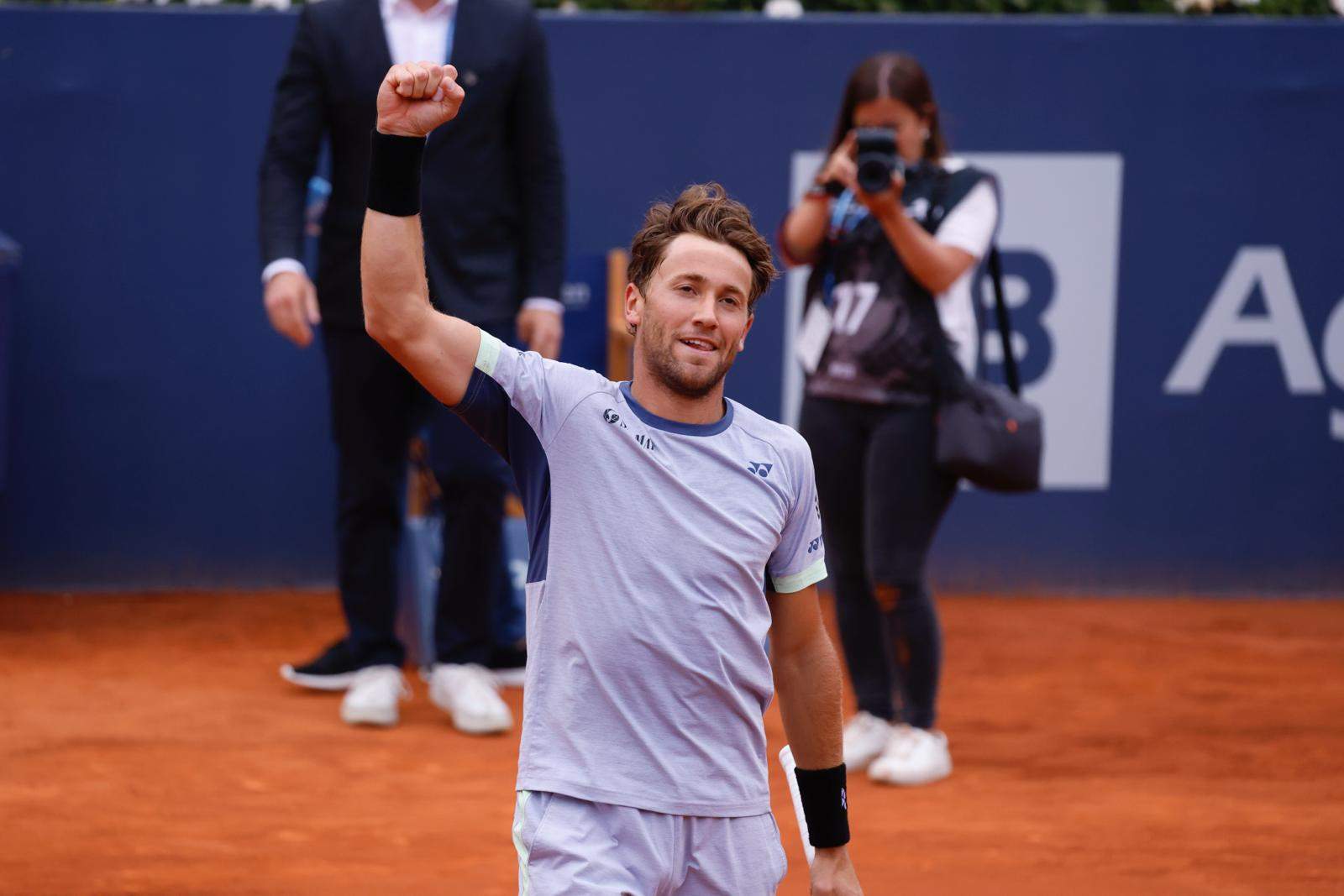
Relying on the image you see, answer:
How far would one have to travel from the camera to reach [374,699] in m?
5.61

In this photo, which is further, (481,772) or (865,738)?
(865,738)

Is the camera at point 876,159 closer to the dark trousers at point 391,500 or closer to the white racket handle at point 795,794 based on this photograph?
the dark trousers at point 391,500

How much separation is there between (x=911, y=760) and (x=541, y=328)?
67.3 inches

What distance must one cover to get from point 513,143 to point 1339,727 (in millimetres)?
3357

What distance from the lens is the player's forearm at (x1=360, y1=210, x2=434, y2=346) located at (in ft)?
8.86

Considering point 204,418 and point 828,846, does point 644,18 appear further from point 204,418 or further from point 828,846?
point 828,846

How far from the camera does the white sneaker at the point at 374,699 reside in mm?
5602

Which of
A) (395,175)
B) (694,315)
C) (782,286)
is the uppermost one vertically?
(395,175)

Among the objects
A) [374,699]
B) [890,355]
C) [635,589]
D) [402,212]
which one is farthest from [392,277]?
[374,699]

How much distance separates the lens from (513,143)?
5762 millimetres

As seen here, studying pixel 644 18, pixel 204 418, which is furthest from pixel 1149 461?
pixel 204 418

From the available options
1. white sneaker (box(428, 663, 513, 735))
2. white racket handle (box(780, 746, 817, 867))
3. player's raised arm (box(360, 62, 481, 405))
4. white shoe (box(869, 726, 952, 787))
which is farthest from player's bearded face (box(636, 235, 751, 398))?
white sneaker (box(428, 663, 513, 735))

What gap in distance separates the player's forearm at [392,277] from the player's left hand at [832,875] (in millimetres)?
1053

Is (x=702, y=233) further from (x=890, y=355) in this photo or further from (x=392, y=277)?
(x=890, y=355)
